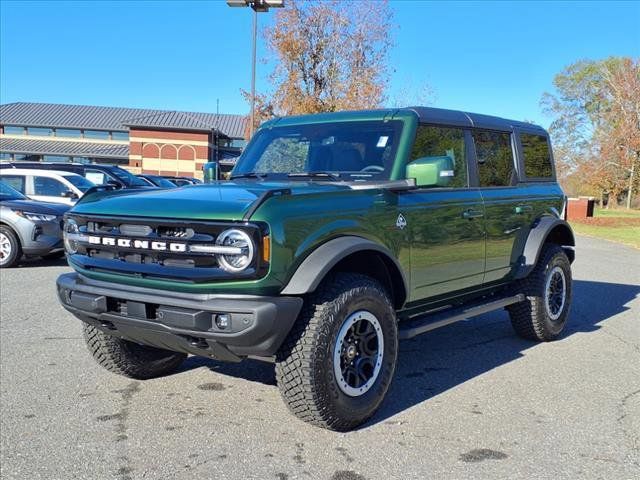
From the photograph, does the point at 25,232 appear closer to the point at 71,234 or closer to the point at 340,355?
the point at 71,234

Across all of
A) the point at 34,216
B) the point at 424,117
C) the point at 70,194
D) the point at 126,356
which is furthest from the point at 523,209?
the point at 70,194

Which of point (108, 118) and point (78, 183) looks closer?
point (78, 183)

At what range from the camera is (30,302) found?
7.25 metres

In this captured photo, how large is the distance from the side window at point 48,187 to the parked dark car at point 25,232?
206 cm

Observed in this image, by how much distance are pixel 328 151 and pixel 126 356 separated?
213 centimetres

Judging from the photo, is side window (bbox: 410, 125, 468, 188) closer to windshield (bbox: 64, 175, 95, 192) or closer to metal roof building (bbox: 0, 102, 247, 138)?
windshield (bbox: 64, 175, 95, 192)

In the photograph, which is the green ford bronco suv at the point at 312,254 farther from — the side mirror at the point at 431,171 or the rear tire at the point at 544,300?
the rear tire at the point at 544,300

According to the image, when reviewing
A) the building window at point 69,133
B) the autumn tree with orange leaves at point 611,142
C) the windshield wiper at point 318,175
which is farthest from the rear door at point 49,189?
the building window at point 69,133

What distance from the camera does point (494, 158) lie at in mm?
5344

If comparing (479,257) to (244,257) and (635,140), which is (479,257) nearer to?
(244,257)

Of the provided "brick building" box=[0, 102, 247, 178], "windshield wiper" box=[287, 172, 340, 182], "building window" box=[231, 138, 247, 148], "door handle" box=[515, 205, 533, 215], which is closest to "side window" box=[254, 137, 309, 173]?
"windshield wiper" box=[287, 172, 340, 182]

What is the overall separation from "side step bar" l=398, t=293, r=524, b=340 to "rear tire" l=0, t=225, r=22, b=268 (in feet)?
25.9

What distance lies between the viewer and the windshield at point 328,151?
4.33 m

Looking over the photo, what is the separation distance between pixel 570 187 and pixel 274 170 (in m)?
56.7
